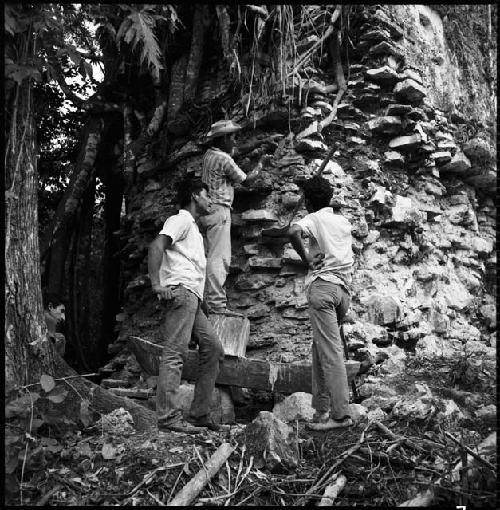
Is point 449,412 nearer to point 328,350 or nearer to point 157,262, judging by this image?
point 328,350

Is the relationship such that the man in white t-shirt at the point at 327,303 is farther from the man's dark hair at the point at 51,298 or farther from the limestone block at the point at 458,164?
the man's dark hair at the point at 51,298

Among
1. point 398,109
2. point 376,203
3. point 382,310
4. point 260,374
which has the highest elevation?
point 398,109

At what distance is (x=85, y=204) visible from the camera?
9688 millimetres

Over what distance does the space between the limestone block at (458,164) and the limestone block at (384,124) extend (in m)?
1.01

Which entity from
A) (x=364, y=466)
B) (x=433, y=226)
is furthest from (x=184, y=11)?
(x=364, y=466)

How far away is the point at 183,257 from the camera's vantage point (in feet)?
15.7

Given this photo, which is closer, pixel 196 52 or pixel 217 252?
pixel 217 252

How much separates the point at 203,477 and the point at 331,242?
1.90 m

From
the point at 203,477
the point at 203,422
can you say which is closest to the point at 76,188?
the point at 203,422

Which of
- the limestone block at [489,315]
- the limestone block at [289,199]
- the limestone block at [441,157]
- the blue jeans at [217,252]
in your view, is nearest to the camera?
the blue jeans at [217,252]

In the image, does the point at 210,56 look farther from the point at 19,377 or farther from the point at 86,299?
the point at 19,377

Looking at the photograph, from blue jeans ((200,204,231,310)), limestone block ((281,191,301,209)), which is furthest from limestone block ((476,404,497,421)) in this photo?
limestone block ((281,191,301,209))

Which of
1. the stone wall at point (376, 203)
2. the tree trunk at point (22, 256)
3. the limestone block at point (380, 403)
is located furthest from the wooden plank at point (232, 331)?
the tree trunk at point (22, 256)

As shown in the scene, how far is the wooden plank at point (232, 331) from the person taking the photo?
19.7 ft
